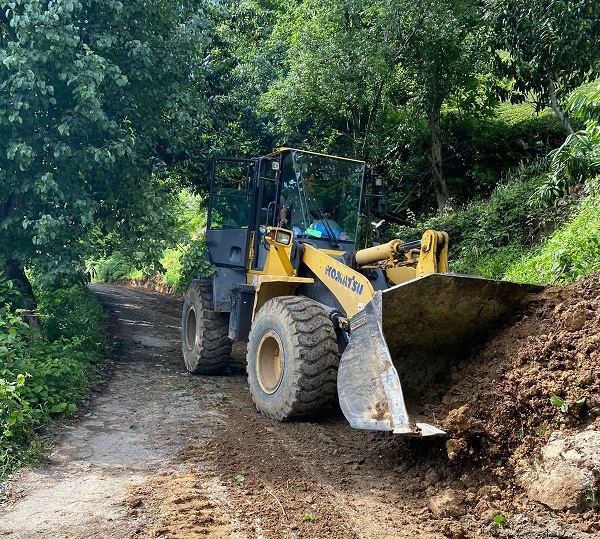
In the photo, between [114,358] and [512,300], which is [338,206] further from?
[114,358]

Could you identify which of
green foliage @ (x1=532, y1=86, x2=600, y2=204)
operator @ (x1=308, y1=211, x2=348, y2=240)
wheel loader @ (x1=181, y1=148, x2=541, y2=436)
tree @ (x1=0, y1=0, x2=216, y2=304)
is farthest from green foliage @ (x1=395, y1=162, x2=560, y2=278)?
tree @ (x1=0, y1=0, x2=216, y2=304)

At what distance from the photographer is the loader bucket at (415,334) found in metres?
5.03

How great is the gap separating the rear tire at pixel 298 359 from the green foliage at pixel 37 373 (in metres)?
2.09

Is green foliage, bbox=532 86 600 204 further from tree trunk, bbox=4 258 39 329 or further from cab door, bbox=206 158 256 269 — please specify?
tree trunk, bbox=4 258 39 329

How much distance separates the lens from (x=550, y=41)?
11531 mm

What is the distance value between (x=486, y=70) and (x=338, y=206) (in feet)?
23.8

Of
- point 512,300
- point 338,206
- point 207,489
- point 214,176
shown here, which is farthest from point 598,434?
point 214,176

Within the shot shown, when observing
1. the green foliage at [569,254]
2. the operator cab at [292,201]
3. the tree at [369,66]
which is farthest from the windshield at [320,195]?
the tree at [369,66]

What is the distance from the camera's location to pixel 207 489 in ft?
15.4

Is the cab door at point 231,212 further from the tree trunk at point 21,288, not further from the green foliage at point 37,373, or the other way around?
the tree trunk at point 21,288

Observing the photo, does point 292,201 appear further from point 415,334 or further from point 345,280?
point 415,334

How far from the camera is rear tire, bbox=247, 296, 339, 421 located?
19.9 feet

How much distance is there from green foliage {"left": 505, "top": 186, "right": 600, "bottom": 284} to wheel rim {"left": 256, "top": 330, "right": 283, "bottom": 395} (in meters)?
3.54

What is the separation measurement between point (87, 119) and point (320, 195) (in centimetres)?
320
